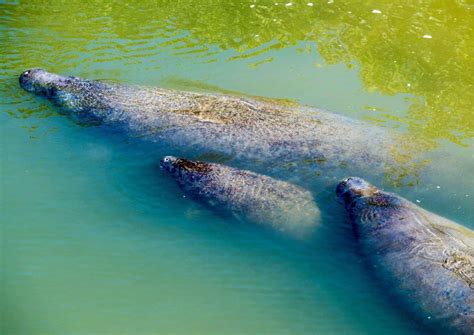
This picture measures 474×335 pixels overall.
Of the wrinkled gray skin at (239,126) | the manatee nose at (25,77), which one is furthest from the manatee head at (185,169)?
the manatee nose at (25,77)

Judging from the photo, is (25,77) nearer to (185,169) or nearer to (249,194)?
(185,169)

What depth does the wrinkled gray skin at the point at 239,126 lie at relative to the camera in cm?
815

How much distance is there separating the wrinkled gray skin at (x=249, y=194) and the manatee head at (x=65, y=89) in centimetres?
233

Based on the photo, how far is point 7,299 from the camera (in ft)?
20.0

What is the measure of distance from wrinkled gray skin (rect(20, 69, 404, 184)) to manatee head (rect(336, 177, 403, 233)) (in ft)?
1.90

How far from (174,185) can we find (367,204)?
2.43 meters

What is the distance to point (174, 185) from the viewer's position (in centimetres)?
772

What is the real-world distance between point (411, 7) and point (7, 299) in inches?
417

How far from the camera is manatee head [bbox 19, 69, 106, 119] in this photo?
9.52 meters

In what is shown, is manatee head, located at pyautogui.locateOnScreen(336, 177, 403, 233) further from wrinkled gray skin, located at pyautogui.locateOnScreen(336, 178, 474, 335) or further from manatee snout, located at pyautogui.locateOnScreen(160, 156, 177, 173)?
manatee snout, located at pyautogui.locateOnScreen(160, 156, 177, 173)

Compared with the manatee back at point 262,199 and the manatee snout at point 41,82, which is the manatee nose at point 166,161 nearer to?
the manatee back at point 262,199

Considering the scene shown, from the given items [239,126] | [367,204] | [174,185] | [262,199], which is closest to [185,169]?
[174,185]

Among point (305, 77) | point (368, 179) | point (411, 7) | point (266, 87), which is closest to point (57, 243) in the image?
point (368, 179)

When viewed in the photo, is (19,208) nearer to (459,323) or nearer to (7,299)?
(7,299)
